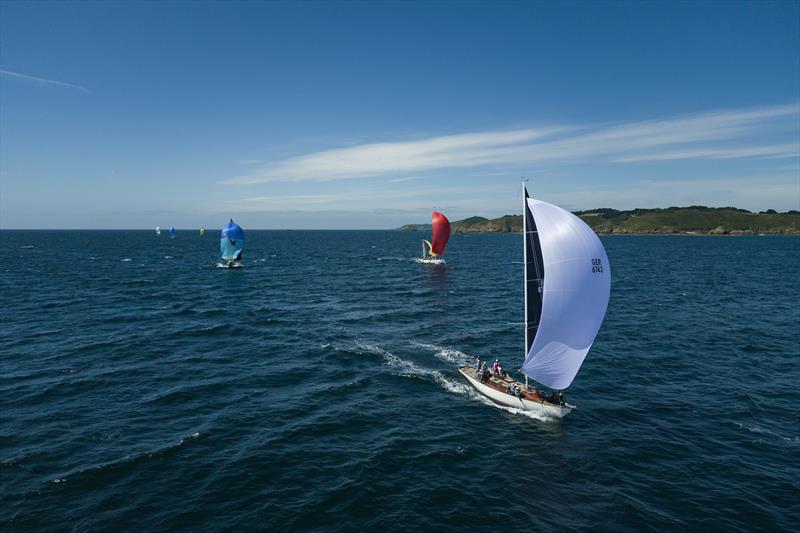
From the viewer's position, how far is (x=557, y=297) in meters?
30.4

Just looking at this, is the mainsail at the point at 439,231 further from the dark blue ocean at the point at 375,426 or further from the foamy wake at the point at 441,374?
the foamy wake at the point at 441,374

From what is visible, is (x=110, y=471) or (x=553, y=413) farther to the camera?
(x=553, y=413)

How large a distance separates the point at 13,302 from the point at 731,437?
93.4m

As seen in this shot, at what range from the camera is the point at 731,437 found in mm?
29938

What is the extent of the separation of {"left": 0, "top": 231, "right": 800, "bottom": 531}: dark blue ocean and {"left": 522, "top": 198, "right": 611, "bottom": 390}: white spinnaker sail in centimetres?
520

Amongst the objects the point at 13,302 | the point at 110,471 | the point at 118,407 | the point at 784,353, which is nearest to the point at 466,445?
the point at 110,471

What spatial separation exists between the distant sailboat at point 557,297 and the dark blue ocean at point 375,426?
307cm

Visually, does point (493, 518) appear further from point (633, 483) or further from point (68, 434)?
point (68, 434)

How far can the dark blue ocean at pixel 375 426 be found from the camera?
22438mm

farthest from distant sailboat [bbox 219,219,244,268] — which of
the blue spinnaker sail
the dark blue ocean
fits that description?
the dark blue ocean

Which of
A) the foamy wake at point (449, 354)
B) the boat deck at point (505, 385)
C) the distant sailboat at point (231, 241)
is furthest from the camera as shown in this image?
the distant sailboat at point (231, 241)

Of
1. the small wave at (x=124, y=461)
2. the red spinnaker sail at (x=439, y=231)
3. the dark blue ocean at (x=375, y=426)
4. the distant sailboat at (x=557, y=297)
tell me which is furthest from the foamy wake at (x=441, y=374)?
the red spinnaker sail at (x=439, y=231)

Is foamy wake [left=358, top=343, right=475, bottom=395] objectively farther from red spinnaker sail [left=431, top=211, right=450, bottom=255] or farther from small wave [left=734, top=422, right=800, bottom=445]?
red spinnaker sail [left=431, top=211, right=450, bottom=255]

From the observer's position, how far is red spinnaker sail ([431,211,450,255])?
11978 cm
